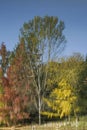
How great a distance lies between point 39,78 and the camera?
3725 centimetres

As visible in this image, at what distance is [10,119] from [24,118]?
1.49m

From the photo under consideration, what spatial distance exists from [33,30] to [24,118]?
31.0ft

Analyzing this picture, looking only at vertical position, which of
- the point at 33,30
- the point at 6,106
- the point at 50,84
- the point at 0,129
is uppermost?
the point at 33,30

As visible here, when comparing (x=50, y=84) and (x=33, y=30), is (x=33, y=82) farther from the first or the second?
(x=33, y=30)

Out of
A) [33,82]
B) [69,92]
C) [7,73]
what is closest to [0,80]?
[7,73]

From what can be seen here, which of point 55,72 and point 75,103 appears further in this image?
point 55,72

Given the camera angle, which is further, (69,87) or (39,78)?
(39,78)

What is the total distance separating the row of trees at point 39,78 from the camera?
3266cm

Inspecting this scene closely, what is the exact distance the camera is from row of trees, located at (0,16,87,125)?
107 ft

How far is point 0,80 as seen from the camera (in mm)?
36094

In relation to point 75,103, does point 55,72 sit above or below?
above

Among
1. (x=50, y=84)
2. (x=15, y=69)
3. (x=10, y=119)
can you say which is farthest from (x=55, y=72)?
(x=10, y=119)

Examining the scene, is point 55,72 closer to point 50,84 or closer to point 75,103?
point 50,84

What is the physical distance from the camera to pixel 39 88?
37.0m
